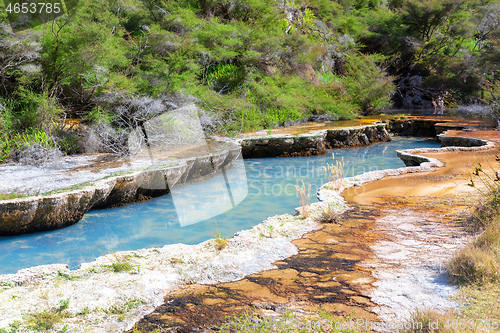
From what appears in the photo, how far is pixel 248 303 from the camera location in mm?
2820

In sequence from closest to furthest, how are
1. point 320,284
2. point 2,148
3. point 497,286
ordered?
point 497,286 → point 320,284 → point 2,148

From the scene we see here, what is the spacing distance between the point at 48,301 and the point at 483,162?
8.83m

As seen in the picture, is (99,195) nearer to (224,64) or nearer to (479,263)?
(479,263)

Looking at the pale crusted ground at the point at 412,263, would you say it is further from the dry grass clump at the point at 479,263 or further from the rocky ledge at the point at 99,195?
the rocky ledge at the point at 99,195

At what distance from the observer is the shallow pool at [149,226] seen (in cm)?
526

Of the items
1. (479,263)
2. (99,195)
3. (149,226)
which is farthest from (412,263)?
(99,195)

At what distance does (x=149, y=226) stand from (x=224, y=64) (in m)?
10.1

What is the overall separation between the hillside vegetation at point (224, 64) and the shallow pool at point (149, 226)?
256 cm

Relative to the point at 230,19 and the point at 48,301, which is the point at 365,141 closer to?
the point at 230,19

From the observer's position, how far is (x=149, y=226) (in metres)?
6.36

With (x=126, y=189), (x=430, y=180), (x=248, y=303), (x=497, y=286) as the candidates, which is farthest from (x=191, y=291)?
(x=430, y=180)
